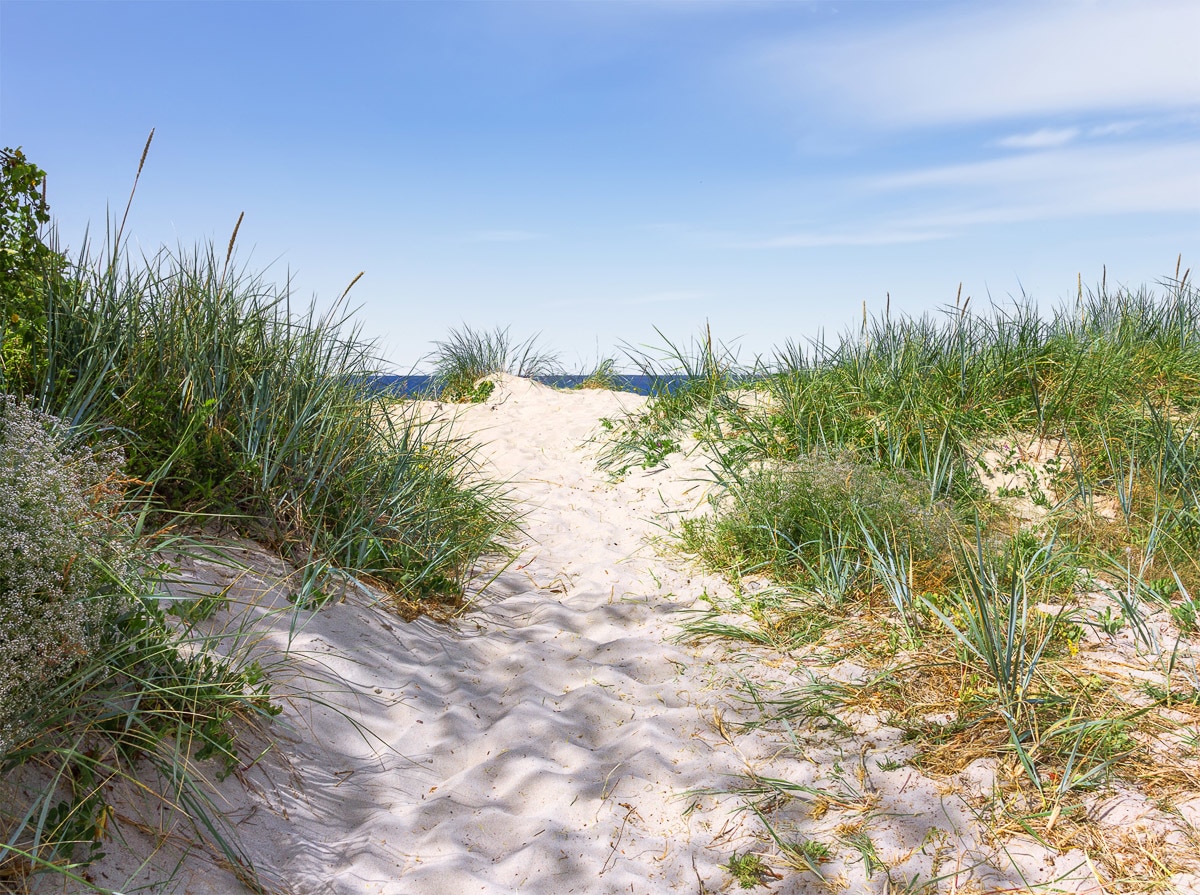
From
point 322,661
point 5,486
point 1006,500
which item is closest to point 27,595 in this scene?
point 5,486

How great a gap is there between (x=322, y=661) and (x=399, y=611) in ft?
2.27

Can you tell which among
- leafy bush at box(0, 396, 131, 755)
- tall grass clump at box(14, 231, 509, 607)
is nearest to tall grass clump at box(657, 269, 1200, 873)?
tall grass clump at box(14, 231, 509, 607)

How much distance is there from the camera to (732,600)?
4.45 meters

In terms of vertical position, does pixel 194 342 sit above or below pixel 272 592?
above

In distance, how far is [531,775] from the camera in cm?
296

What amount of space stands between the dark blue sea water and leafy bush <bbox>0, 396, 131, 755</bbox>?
8.72ft

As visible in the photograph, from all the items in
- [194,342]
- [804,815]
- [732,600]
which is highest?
[194,342]

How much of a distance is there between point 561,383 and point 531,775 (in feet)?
27.9

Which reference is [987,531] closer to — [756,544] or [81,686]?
[756,544]

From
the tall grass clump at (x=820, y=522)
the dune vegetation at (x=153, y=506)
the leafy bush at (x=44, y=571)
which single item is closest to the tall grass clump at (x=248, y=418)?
the dune vegetation at (x=153, y=506)

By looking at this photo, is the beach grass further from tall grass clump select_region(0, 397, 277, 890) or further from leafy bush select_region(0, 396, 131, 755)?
leafy bush select_region(0, 396, 131, 755)

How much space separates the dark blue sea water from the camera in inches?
227

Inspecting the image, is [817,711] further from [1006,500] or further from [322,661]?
[1006,500]

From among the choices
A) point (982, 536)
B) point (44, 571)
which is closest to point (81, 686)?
point (44, 571)
